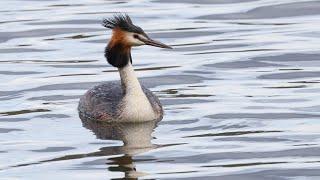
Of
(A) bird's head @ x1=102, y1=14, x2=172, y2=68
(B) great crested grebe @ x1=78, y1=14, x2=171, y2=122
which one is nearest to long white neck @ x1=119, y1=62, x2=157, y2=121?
(B) great crested grebe @ x1=78, y1=14, x2=171, y2=122

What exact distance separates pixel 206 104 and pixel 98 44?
506cm

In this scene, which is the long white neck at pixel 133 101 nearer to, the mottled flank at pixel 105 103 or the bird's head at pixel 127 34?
the mottled flank at pixel 105 103

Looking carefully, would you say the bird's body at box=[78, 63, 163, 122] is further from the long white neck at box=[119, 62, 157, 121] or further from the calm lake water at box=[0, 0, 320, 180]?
the calm lake water at box=[0, 0, 320, 180]

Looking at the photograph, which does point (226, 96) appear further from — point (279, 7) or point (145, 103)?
point (279, 7)

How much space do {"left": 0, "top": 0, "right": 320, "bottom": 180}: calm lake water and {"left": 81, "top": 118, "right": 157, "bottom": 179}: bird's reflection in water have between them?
19 millimetres

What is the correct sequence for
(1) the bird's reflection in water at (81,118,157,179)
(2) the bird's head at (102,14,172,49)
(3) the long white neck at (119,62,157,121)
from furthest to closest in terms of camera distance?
(2) the bird's head at (102,14,172,49) < (3) the long white neck at (119,62,157,121) < (1) the bird's reflection in water at (81,118,157,179)

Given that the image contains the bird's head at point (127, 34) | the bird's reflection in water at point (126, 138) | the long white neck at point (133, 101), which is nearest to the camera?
the bird's reflection in water at point (126, 138)

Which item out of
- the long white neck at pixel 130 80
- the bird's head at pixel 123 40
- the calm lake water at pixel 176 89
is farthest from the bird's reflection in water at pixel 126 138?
the bird's head at pixel 123 40

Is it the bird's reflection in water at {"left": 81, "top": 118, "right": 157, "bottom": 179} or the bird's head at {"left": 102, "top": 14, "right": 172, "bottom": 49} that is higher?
the bird's head at {"left": 102, "top": 14, "right": 172, "bottom": 49}

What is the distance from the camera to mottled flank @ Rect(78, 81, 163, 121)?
51.1 ft

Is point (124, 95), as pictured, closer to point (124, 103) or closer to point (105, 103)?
point (124, 103)

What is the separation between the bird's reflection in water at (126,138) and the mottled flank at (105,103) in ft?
0.30

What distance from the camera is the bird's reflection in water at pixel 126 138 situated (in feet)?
42.9

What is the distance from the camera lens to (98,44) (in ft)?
67.9
